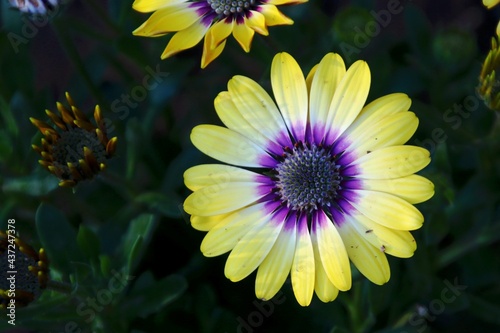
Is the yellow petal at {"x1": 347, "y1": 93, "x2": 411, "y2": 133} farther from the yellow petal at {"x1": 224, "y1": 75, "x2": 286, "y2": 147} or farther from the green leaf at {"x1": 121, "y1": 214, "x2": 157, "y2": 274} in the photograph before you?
the green leaf at {"x1": 121, "y1": 214, "x2": 157, "y2": 274}

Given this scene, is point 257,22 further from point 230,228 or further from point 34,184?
point 34,184

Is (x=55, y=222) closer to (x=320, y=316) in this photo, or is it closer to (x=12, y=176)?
(x=12, y=176)

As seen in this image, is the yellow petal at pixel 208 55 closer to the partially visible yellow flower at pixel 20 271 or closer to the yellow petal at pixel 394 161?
the yellow petal at pixel 394 161

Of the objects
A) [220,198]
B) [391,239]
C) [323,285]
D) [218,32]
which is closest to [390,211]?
[391,239]

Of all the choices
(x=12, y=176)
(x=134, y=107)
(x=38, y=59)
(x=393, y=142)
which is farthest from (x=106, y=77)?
(x=393, y=142)

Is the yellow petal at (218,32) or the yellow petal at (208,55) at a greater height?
the yellow petal at (218,32)

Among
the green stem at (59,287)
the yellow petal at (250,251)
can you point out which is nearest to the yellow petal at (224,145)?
the yellow petal at (250,251)

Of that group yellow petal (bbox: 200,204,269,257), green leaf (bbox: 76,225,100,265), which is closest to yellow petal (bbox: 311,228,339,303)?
yellow petal (bbox: 200,204,269,257)
